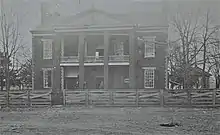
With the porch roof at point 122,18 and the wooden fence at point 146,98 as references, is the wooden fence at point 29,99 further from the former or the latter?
the porch roof at point 122,18

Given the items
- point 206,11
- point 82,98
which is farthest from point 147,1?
point 82,98

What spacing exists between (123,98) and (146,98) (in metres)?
0.31

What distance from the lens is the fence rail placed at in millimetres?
4105

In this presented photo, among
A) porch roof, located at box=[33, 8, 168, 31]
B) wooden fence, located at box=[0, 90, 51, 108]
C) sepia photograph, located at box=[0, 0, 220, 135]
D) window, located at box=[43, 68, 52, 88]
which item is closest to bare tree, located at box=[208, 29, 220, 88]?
→ sepia photograph, located at box=[0, 0, 220, 135]

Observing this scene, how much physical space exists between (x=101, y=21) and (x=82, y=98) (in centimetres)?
138

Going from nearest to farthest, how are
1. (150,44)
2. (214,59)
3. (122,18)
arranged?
(214,59) → (122,18) → (150,44)

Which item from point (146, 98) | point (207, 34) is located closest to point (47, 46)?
point (146, 98)

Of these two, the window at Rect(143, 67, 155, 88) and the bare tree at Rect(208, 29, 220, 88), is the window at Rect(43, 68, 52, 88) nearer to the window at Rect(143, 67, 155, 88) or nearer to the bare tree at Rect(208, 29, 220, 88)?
the window at Rect(143, 67, 155, 88)

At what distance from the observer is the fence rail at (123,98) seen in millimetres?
4105

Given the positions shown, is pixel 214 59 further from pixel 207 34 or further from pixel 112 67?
pixel 112 67

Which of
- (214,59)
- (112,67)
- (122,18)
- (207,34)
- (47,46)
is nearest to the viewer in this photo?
(207,34)

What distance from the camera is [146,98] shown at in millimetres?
4379

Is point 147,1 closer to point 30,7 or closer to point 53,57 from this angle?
point 30,7

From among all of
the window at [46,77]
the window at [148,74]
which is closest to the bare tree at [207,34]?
the window at [46,77]
